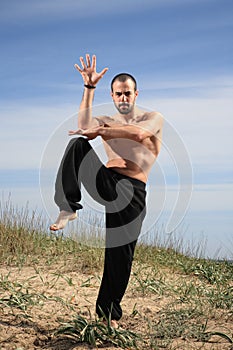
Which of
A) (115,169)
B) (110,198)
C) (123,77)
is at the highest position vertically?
(123,77)

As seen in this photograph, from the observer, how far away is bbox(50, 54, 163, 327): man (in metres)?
4.30

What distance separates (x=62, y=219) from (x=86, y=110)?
3.14ft

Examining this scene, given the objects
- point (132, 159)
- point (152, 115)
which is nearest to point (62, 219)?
point (132, 159)

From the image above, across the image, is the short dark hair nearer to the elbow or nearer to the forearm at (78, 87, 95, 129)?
the forearm at (78, 87, 95, 129)

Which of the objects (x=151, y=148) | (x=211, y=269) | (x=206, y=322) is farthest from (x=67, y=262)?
(x=151, y=148)

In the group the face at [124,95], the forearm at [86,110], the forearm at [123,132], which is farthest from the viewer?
the forearm at [86,110]

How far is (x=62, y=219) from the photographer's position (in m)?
4.27

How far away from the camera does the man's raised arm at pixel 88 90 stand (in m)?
4.53

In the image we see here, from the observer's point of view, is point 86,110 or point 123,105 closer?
point 123,105

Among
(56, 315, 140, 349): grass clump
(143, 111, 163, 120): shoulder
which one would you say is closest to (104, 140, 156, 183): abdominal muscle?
(143, 111, 163, 120): shoulder

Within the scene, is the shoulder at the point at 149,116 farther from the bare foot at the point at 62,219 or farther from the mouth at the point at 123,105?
the bare foot at the point at 62,219

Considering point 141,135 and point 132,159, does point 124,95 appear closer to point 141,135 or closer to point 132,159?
point 141,135

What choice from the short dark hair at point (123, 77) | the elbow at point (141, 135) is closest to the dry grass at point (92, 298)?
the elbow at point (141, 135)

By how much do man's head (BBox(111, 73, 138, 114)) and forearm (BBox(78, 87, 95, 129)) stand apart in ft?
0.73
